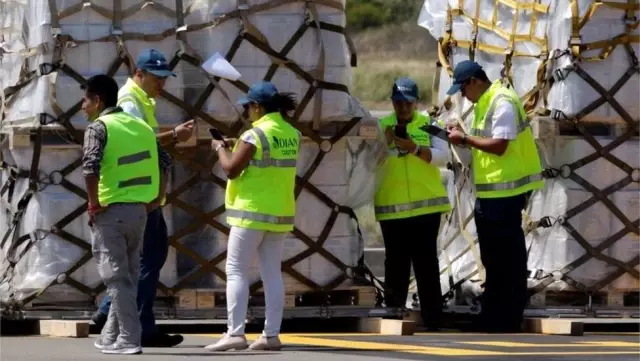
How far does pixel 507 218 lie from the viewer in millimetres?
15102

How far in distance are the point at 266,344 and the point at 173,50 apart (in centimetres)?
259

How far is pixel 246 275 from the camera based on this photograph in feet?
43.1

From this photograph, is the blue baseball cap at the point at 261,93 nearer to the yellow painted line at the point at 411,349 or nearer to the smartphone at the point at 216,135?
the smartphone at the point at 216,135

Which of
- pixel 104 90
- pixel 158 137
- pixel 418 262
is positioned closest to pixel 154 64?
pixel 158 137

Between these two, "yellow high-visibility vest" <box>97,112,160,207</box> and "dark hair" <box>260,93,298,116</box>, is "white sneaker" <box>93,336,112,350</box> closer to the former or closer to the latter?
"yellow high-visibility vest" <box>97,112,160,207</box>

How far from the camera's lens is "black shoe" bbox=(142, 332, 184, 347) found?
1340cm

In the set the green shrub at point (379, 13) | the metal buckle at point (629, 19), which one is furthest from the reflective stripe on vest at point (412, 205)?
the green shrub at point (379, 13)

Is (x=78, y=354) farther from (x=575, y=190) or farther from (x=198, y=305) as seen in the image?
(x=575, y=190)

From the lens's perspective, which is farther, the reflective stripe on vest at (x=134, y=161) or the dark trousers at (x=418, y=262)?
the dark trousers at (x=418, y=262)

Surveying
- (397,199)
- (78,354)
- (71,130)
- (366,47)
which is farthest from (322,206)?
(366,47)

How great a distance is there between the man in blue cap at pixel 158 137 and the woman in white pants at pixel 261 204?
→ 460mm

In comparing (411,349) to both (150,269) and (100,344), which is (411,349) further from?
(100,344)

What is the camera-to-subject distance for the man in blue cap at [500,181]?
14.9 metres

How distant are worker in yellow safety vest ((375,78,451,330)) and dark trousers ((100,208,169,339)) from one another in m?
2.47
